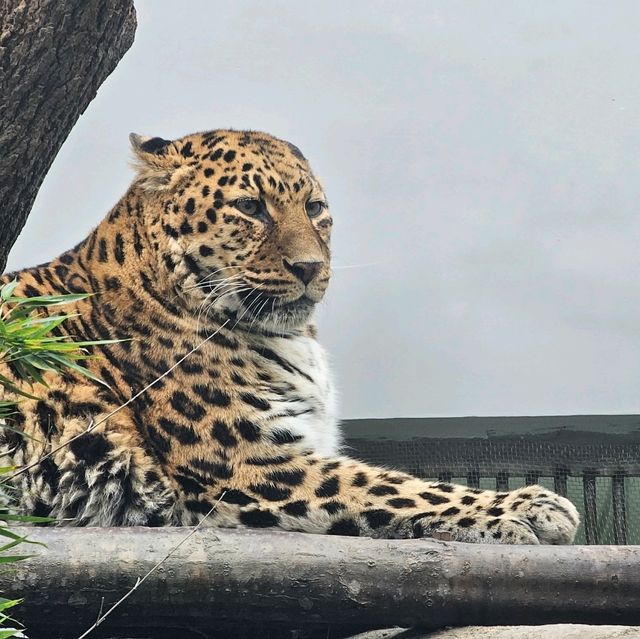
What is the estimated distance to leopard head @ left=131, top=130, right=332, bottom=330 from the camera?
15.1ft

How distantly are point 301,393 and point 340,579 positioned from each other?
1.58 meters

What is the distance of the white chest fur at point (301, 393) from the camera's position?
447 cm

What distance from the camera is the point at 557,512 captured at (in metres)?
4.11

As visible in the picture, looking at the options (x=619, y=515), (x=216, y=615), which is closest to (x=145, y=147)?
(x=216, y=615)

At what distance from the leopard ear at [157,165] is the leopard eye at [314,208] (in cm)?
56

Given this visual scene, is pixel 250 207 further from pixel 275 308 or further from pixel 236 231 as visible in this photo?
pixel 275 308

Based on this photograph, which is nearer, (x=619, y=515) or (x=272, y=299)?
(x=272, y=299)

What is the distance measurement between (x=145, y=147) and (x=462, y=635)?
2.64m

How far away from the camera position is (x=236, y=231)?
4.62 m

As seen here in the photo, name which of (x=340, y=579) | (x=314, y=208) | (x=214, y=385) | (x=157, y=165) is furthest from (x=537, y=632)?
(x=157, y=165)

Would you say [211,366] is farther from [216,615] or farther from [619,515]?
[619,515]

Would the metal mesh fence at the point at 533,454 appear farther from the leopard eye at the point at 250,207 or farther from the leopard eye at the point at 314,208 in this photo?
the leopard eye at the point at 250,207

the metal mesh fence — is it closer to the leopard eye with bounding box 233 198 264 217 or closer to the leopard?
the leopard

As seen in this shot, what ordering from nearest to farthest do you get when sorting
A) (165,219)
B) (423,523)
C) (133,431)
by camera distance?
(423,523)
(133,431)
(165,219)
